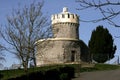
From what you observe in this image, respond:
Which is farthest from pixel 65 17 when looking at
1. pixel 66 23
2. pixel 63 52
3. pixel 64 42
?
pixel 63 52

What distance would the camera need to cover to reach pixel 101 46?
67688mm

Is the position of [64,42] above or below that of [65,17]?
below

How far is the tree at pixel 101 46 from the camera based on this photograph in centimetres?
6450

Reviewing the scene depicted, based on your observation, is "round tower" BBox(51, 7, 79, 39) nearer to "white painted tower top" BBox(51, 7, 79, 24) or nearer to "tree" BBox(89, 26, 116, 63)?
"white painted tower top" BBox(51, 7, 79, 24)

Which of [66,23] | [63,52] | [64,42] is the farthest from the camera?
[66,23]

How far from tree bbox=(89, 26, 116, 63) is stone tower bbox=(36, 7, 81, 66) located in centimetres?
278

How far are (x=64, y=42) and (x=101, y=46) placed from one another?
6.24 meters

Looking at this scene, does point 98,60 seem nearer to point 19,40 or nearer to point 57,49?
point 57,49

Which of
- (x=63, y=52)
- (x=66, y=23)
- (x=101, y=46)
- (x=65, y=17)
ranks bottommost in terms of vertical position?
(x=63, y=52)

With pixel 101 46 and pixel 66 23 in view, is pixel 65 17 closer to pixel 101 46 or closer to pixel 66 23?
pixel 66 23

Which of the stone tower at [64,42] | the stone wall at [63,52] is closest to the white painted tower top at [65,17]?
the stone tower at [64,42]

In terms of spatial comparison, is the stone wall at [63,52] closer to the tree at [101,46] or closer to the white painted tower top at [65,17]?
the tree at [101,46]

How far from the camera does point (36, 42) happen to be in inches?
1417

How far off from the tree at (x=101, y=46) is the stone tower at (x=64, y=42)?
2777mm
